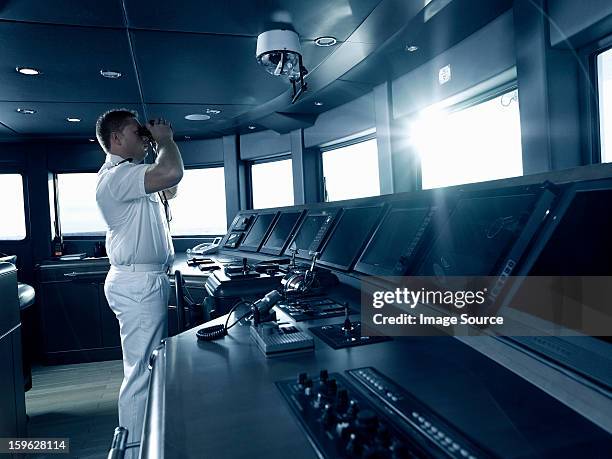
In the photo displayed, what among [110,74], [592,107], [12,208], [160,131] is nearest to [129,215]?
[160,131]

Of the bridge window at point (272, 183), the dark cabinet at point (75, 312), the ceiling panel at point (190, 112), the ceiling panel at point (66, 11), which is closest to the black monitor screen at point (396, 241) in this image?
the ceiling panel at point (66, 11)

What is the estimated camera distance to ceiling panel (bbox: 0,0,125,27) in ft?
6.82

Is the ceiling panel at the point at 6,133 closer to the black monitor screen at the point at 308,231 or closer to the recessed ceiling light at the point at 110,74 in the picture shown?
the recessed ceiling light at the point at 110,74

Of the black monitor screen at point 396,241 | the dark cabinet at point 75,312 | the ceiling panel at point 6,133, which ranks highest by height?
the ceiling panel at point 6,133

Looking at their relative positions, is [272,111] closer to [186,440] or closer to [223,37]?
[223,37]

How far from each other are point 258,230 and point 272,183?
2.15 metres

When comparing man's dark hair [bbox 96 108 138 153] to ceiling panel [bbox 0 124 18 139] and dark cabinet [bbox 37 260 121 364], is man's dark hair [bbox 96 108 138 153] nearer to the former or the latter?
dark cabinet [bbox 37 260 121 364]

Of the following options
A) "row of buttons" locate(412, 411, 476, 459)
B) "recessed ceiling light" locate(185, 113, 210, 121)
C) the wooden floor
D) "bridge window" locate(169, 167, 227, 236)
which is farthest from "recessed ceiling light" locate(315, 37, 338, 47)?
"bridge window" locate(169, 167, 227, 236)

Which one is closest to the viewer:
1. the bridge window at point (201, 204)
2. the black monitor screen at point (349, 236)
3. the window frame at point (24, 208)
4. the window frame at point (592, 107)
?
the black monitor screen at point (349, 236)

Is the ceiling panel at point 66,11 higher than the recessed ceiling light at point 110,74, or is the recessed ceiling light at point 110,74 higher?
the recessed ceiling light at point 110,74

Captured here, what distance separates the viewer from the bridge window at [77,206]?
5.47 metres

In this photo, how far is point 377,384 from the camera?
2.78 ft

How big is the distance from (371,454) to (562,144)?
213 cm

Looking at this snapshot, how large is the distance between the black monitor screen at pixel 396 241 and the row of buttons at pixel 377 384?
54 centimetres
